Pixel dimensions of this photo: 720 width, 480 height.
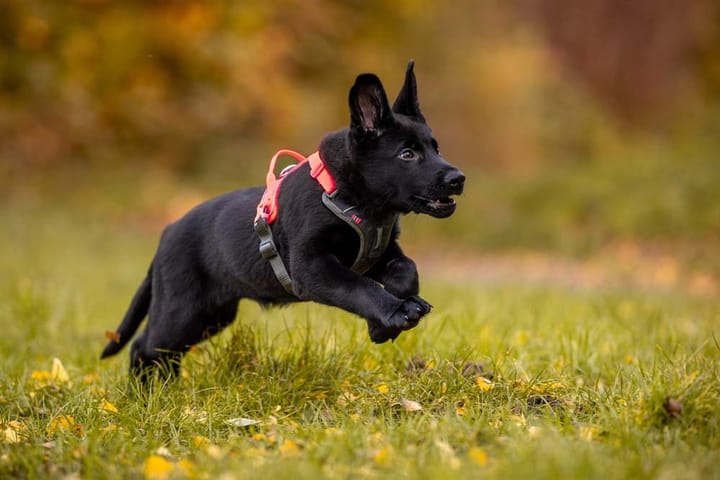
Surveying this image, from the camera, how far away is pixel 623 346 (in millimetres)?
4625

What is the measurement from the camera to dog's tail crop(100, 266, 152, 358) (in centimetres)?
438

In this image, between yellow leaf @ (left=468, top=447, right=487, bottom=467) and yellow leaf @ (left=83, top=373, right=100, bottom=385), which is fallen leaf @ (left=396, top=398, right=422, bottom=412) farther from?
yellow leaf @ (left=83, top=373, right=100, bottom=385)

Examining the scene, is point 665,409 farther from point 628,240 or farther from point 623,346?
point 628,240

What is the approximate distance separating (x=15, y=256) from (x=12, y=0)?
4.17m

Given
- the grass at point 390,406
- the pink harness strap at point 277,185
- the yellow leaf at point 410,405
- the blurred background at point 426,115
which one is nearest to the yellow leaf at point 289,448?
the grass at point 390,406

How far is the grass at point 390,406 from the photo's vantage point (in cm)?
270

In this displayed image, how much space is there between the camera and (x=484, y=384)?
344 centimetres

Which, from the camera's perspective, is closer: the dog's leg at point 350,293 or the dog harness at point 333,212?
the dog's leg at point 350,293

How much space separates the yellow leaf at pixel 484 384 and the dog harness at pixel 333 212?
0.68m

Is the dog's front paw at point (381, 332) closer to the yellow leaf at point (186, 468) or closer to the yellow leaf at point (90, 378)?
the yellow leaf at point (186, 468)

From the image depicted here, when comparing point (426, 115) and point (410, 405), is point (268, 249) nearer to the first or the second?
point (410, 405)

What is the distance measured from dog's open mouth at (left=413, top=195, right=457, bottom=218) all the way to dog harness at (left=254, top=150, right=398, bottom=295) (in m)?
0.18

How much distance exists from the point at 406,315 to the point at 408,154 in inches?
28.0

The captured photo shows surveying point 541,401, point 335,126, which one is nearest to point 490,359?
point 541,401
